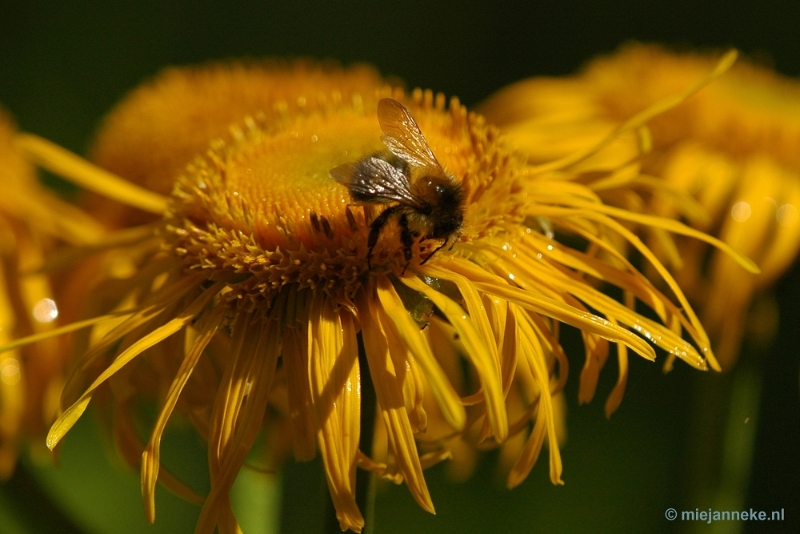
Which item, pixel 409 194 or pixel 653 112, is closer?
pixel 409 194

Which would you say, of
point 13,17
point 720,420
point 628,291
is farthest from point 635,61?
point 13,17

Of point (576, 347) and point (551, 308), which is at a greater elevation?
point (551, 308)

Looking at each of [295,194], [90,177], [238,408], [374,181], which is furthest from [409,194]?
[90,177]

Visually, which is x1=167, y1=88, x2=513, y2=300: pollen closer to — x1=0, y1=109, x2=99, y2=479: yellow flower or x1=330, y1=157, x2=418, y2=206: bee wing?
x1=330, y1=157, x2=418, y2=206: bee wing

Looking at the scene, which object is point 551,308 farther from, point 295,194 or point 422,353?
point 295,194

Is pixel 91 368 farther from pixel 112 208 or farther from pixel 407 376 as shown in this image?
pixel 112 208

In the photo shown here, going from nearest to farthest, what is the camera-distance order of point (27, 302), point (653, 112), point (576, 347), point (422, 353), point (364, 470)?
1. point (422, 353)
2. point (364, 470)
3. point (653, 112)
4. point (27, 302)
5. point (576, 347)

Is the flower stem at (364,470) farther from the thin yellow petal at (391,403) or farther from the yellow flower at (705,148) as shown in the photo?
the yellow flower at (705,148)
